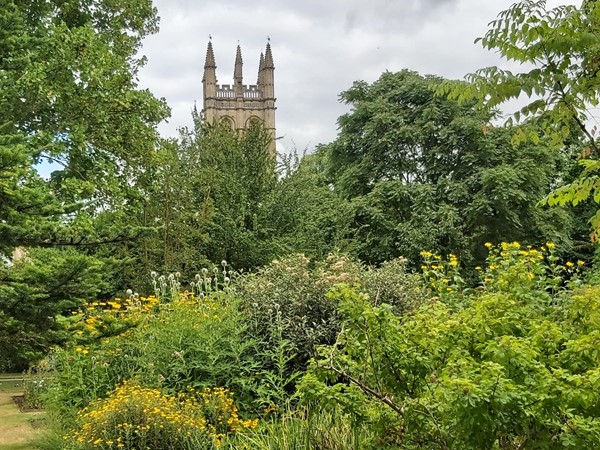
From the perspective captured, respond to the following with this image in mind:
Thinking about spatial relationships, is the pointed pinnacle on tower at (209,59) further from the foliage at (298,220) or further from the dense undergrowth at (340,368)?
the dense undergrowth at (340,368)

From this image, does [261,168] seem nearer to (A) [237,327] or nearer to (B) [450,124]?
(B) [450,124]

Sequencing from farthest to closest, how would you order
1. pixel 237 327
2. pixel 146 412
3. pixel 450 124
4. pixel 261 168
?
pixel 450 124 → pixel 261 168 → pixel 237 327 → pixel 146 412

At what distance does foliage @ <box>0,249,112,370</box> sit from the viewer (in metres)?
3.84

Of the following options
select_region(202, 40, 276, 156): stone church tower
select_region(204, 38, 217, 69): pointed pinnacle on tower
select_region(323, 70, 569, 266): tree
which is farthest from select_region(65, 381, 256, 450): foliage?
Result: select_region(204, 38, 217, 69): pointed pinnacle on tower

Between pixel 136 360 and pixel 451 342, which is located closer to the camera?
pixel 451 342

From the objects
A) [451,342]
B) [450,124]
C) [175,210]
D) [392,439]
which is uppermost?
[450,124]

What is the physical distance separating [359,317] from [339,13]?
472cm

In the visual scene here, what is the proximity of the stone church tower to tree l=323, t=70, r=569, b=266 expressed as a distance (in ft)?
103

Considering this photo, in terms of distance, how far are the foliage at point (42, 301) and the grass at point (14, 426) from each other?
170 cm

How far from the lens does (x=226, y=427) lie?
5020mm

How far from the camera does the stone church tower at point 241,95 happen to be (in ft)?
165

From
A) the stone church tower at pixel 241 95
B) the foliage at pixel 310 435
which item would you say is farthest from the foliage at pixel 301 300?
the stone church tower at pixel 241 95

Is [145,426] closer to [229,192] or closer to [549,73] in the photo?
[549,73]

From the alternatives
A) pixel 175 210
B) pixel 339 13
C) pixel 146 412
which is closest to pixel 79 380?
pixel 146 412
